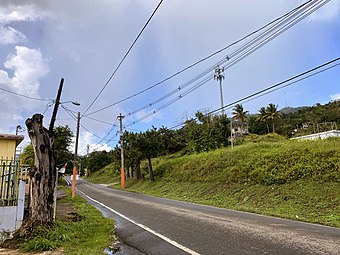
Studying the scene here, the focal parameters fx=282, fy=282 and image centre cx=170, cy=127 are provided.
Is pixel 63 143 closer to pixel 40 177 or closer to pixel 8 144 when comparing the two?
pixel 8 144

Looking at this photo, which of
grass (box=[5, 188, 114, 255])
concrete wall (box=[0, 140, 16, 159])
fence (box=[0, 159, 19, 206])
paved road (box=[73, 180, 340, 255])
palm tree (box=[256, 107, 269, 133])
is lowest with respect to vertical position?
paved road (box=[73, 180, 340, 255])

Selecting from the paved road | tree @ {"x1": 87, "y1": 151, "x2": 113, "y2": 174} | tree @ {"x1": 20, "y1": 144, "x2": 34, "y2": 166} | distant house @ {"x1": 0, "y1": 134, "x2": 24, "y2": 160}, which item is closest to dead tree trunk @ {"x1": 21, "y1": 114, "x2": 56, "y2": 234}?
the paved road

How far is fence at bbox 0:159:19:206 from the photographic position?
25.3ft

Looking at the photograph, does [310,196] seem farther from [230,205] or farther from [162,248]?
[162,248]

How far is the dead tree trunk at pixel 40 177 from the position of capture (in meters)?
7.36

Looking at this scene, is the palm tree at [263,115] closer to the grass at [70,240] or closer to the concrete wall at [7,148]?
the concrete wall at [7,148]

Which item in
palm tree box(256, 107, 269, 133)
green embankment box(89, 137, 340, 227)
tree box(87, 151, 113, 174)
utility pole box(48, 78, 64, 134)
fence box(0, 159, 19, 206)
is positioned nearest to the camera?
fence box(0, 159, 19, 206)

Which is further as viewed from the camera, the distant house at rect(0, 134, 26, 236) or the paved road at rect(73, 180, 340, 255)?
the distant house at rect(0, 134, 26, 236)

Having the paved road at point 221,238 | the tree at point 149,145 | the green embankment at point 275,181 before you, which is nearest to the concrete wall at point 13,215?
the paved road at point 221,238

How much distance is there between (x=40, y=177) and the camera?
7586 millimetres

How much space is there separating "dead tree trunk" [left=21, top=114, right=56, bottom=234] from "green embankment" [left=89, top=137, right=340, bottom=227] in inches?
350

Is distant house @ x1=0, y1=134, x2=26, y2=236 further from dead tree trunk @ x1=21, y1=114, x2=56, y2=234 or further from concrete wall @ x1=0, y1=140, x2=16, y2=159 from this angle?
concrete wall @ x1=0, y1=140, x2=16, y2=159

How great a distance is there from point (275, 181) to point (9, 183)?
43.7 ft

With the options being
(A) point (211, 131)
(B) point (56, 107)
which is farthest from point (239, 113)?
(B) point (56, 107)
